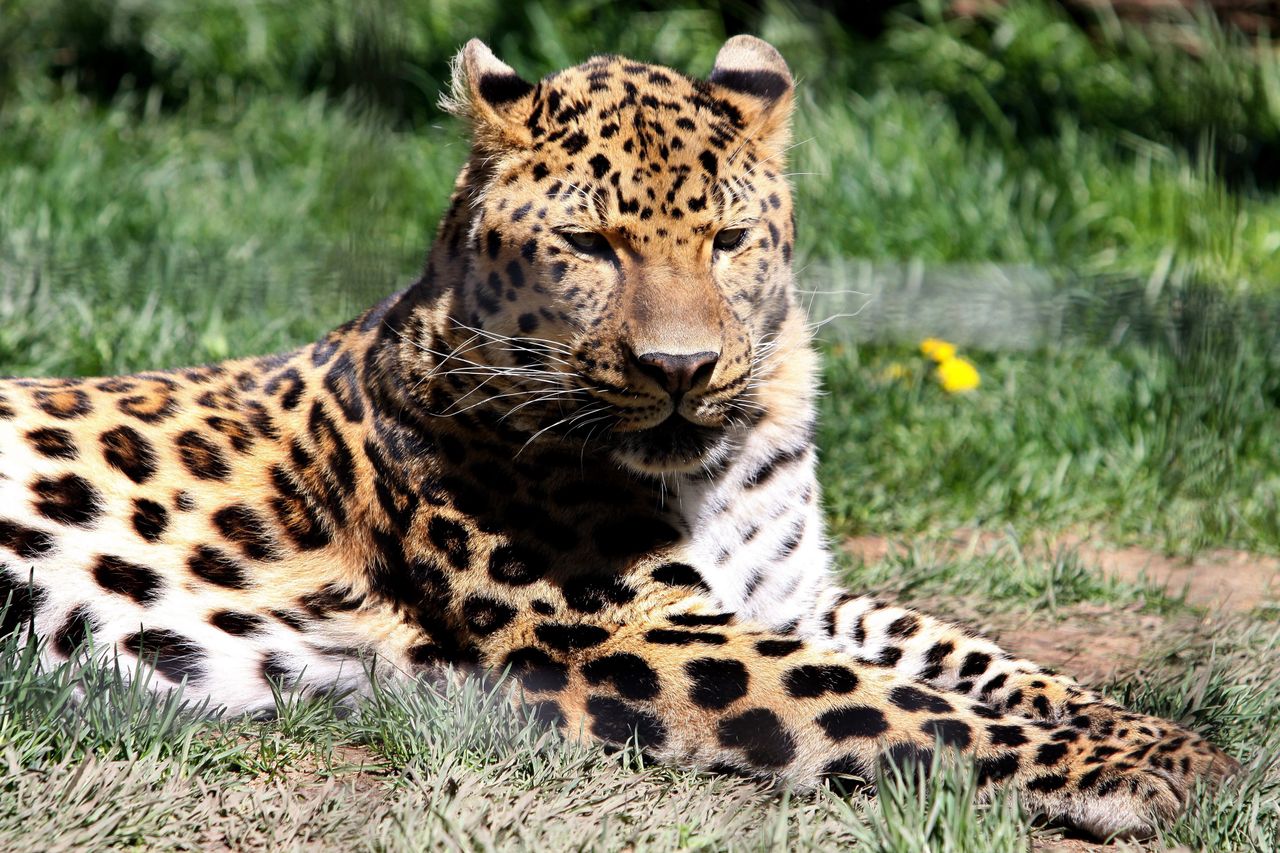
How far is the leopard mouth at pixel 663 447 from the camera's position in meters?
3.58

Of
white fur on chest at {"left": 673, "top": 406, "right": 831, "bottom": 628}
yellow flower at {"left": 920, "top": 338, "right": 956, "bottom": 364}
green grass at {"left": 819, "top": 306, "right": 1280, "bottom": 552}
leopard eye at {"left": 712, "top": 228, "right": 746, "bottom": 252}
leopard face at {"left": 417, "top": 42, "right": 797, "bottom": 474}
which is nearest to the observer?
leopard face at {"left": 417, "top": 42, "right": 797, "bottom": 474}

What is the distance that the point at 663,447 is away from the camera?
11.8ft

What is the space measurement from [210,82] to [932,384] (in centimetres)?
441

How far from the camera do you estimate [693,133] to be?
12.0ft

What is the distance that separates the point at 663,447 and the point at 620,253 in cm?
49

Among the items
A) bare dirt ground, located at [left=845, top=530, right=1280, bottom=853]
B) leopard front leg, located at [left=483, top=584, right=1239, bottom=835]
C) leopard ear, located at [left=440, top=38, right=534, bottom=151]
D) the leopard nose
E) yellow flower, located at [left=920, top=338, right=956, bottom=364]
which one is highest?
leopard ear, located at [left=440, top=38, right=534, bottom=151]

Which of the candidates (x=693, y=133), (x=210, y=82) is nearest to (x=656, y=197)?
(x=693, y=133)

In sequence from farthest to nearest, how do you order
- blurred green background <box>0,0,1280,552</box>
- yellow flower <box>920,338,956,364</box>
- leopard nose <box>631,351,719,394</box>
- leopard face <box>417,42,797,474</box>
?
yellow flower <box>920,338,956,364</box> → blurred green background <box>0,0,1280,552</box> → leopard face <box>417,42,797,474</box> → leopard nose <box>631,351,719,394</box>

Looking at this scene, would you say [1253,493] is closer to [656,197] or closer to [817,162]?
[817,162]

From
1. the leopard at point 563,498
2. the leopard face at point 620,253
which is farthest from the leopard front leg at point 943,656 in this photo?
the leopard face at point 620,253

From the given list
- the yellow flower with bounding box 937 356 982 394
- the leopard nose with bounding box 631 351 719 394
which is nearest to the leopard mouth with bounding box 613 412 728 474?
the leopard nose with bounding box 631 351 719 394

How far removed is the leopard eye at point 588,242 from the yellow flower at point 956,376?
290cm

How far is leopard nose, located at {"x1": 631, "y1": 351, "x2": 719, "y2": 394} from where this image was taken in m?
3.38

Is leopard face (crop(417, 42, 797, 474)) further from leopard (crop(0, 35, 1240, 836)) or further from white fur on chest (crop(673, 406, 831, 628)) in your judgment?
white fur on chest (crop(673, 406, 831, 628))
